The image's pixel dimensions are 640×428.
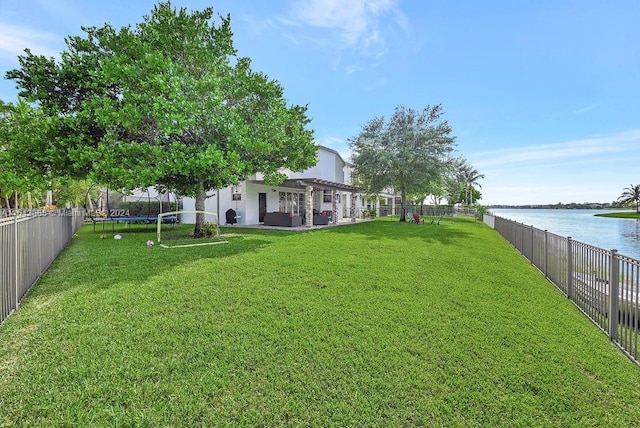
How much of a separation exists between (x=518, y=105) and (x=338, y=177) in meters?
14.7

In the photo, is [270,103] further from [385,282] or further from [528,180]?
[528,180]

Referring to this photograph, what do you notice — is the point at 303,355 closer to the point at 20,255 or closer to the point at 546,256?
the point at 20,255

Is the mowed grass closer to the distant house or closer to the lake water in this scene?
the lake water

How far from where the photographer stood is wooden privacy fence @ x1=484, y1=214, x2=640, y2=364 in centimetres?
413

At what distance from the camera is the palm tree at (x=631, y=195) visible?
57656 millimetres

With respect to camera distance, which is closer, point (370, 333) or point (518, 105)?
point (370, 333)

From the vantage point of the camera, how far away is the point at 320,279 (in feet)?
20.5

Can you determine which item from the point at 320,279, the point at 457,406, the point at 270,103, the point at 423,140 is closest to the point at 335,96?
the point at 270,103

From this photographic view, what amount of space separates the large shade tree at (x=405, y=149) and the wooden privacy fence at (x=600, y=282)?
643 inches

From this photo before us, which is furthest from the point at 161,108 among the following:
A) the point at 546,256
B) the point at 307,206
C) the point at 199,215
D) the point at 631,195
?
the point at 631,195

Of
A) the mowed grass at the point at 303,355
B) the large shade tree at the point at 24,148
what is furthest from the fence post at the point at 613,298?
the large shade tree at the point at 24,148

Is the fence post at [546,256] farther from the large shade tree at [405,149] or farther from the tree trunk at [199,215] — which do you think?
the large shade tree at [405,149]

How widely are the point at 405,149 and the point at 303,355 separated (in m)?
22.5

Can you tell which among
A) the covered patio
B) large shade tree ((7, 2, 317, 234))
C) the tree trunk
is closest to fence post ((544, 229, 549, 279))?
large shade tree ((7, 2, 317, 234))
